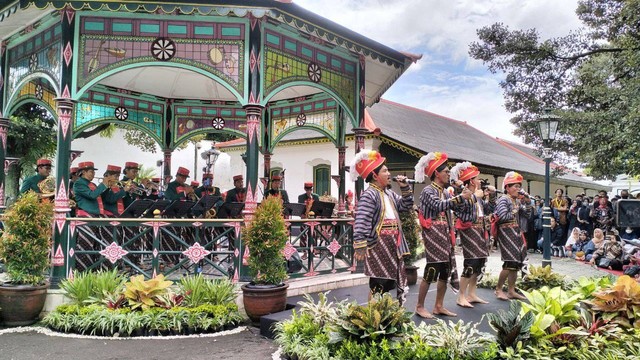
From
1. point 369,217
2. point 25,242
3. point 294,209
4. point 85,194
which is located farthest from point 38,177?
point 369,217

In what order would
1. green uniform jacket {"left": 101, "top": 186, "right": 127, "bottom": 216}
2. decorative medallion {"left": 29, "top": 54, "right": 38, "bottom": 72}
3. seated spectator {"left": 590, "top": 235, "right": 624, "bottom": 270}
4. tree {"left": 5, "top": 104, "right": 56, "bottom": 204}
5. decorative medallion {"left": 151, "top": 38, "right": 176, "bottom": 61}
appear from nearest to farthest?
1. decorative medallion {"left": 151, "top": 38, "right": 176, "bottom": 61}
2. decorative medallion {"left": 29, "top": 54, "right": 38, "bottom": 72}
3. green uniform jacket {"left": 101, "top": 186, "right": 127, "bottom": 216}
4. seated spectator {"left": 590, "top": 235, "right": 624, "bottom": 270}
5. tree {"left": 5, "top": 104, "right": 56, "bottom": 204}

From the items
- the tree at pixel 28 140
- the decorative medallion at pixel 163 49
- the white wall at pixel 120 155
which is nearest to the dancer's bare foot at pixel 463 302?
the decorative medallion at pixel 163 49

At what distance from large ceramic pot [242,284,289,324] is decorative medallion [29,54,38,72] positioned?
532 centimetres

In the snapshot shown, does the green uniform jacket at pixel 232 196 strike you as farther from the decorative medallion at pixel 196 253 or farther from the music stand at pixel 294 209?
the decorative medallion at pixel 196 253

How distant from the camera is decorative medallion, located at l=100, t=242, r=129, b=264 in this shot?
25.4ft

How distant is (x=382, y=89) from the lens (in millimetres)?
12156

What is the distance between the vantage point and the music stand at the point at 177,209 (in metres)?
8.97

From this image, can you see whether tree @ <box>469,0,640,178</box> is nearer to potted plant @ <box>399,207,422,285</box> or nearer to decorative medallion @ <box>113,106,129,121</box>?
potted plant @ <box>399,207,422,285</box>

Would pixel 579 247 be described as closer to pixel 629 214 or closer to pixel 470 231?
pixel 470 231

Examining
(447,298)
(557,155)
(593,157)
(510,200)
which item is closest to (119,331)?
(447,298)

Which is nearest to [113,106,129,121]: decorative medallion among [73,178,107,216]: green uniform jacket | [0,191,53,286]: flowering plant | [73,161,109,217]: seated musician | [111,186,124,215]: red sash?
[111,186,124,215]: red sash

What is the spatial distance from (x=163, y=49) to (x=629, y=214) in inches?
265

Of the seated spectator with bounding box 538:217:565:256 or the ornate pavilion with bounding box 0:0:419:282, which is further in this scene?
the seated spectator with bounding box 538:217:565:256

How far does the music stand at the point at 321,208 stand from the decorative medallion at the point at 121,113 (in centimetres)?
530
